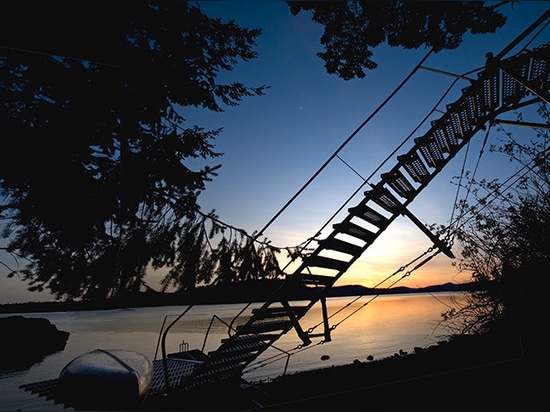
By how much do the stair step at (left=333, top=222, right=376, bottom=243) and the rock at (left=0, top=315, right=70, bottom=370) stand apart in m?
47.6

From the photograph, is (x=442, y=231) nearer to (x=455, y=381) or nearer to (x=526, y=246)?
(x=526, y=246)

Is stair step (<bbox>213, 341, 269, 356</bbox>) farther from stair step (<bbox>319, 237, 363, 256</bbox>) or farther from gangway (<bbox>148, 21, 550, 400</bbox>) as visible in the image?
stair step (<bbox>319, 237, 363, 256</bbox>)

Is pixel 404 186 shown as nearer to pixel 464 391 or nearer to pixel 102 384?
pixel 464 391

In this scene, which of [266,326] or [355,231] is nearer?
[355,231]

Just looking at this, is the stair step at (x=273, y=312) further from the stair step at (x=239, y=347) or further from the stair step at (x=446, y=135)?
the stair step at (x=446, y=135)

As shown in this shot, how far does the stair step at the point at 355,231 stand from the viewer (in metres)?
5.57

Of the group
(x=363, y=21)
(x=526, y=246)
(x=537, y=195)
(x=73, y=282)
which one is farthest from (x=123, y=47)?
(x=526, y=246)

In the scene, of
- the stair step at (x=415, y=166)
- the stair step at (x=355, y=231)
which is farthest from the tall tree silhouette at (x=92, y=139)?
the stair step at (x=415, y=166)

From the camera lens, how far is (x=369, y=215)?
232 inches

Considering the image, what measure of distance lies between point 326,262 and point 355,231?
2.97 feet

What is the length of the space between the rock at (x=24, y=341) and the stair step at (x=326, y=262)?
46884 mm

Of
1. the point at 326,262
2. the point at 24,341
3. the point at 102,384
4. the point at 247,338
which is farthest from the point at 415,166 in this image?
the point at 24,341

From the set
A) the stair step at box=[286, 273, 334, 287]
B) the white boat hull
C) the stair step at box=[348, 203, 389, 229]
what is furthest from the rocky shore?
the stair step at box=[348, 203, 389, 229]

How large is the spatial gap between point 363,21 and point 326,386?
51.5 feet
